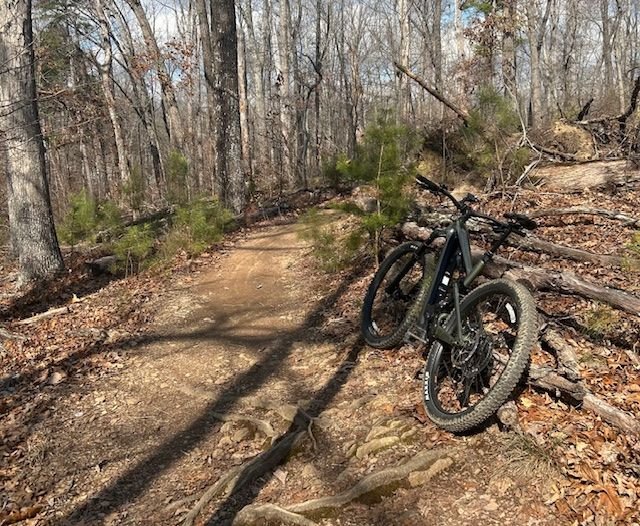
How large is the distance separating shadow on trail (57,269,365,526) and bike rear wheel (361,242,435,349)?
320 mm

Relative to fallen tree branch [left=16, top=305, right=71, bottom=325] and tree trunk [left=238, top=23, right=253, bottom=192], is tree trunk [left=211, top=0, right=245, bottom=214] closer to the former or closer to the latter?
fallen tree branch [left=16, top=305, right=71, bottom=325]

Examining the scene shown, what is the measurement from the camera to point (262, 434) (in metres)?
4.11

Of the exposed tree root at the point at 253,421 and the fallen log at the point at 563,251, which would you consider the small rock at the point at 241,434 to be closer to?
the exposed tree root at the point at 253,421

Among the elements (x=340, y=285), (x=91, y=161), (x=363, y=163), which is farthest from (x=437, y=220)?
(x=91, y=161)

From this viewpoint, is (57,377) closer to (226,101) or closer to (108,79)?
(226,101)

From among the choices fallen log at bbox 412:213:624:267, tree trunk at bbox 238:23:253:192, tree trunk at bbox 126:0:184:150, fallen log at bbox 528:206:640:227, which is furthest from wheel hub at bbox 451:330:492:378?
tree trunk at bbox 238:23:253:192

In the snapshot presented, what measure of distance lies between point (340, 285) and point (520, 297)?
394 cm

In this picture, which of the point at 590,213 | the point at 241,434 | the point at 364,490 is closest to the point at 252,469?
the point at 241,434

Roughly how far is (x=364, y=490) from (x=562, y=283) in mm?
2336

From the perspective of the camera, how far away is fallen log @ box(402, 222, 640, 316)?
3.69 metres

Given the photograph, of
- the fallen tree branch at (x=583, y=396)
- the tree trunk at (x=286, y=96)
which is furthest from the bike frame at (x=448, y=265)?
the tree trunk at (x=286, y=96)

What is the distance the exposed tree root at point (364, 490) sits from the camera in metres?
3.07

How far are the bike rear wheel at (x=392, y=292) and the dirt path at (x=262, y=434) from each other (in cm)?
24

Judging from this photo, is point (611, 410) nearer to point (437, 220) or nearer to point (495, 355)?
point (495, 355)
